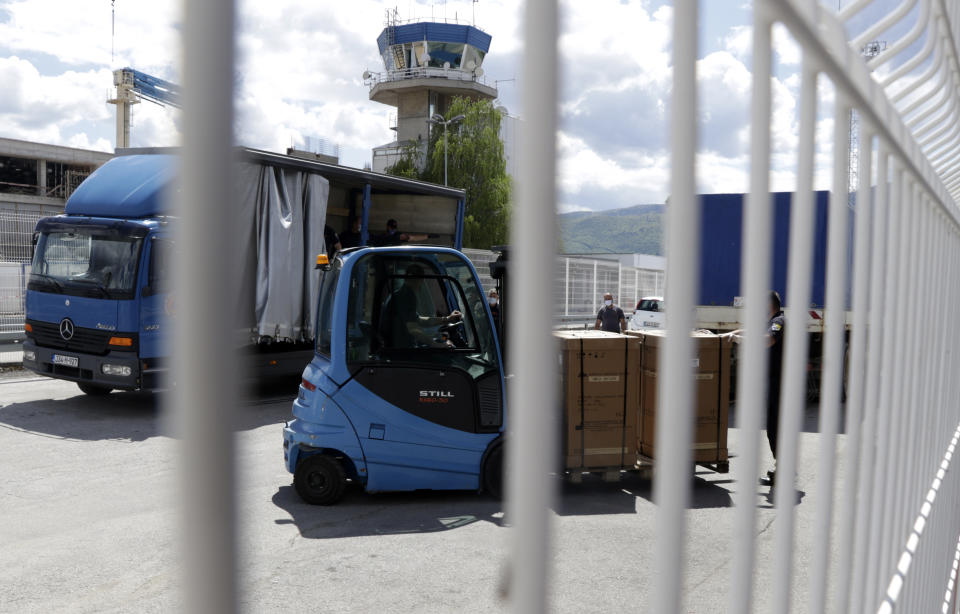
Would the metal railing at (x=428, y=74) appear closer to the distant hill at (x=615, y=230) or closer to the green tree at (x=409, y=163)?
the green tree at (x=409, y=163)

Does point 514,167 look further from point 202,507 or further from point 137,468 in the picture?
point 137,468

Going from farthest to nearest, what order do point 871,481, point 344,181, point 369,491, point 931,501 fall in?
point 344,181 → point 369,491 → point 931,501 → point 871,481

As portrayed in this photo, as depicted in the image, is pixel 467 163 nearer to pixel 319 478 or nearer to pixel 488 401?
pixel 488 401

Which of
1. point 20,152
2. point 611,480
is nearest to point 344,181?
point 611,480

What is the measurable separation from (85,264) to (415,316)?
5044 mm

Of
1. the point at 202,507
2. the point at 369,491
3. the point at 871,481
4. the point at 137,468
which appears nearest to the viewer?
the point at 202,507

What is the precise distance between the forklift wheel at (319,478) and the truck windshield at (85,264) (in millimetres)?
4049

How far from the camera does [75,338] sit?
9.14 meters

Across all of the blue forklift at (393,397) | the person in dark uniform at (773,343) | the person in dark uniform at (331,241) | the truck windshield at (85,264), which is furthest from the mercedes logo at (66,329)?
the person in dark uniform at (773,343)

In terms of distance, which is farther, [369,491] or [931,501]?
[369,491]

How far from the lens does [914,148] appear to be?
58.1 inches

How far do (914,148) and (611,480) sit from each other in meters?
4.78

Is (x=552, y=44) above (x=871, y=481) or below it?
above

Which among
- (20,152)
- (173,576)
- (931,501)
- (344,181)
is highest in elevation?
(20,152)
